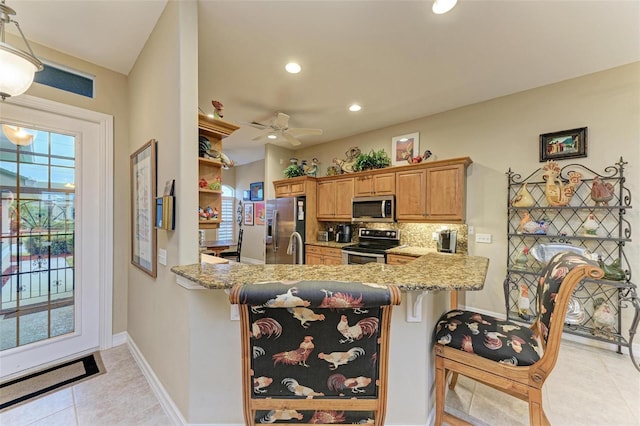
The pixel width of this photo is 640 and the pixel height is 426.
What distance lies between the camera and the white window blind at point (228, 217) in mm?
7602

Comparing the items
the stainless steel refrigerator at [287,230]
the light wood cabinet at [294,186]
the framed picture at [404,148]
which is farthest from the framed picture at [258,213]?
the framed picture at [404,148]

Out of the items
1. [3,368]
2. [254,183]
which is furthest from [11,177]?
[254,183]

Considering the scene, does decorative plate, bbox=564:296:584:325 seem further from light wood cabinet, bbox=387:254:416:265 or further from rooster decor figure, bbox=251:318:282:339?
rooster decor figure, bbox=251:318:282:339

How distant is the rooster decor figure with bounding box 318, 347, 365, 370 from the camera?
36.6 inches

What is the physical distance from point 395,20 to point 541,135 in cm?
238

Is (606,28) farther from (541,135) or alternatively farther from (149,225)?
(149,225)

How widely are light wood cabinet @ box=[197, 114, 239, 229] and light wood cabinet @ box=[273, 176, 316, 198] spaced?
2.78 meters

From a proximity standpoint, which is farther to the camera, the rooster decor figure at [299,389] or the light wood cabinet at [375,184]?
the light wood cabinet at [375,184]

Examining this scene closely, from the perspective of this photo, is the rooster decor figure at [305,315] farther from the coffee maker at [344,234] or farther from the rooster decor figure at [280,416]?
the coffee maker at [344,234]

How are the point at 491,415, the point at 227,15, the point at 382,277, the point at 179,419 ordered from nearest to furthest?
the point at 382,277, the point at 179,419, the point at 491,415, the point at 227,15

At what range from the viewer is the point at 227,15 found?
1.90 meters

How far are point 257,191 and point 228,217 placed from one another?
4.83 ft

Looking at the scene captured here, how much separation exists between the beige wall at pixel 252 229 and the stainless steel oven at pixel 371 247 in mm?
3187

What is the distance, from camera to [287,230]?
4875 mm
